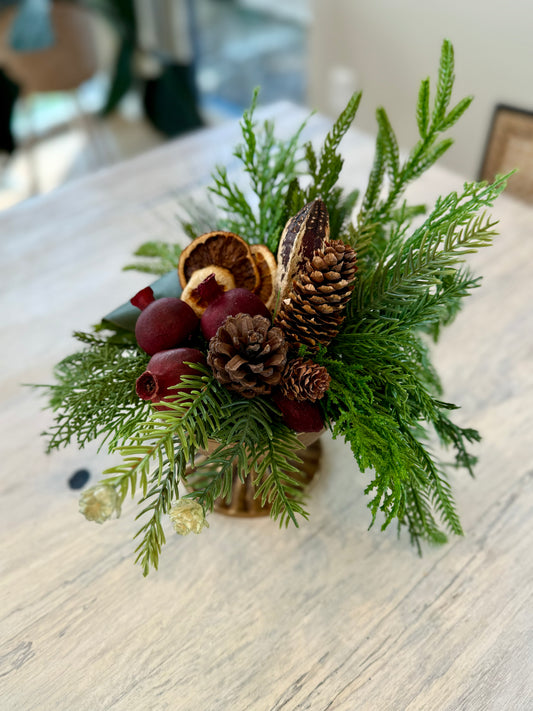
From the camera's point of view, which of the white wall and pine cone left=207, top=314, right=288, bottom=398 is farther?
the white wall

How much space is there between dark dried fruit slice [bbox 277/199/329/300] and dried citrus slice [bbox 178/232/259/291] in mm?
42

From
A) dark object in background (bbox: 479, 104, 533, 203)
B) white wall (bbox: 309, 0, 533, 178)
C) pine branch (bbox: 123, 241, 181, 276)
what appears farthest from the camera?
white wall (bbox: 309, 0, 533, 178)

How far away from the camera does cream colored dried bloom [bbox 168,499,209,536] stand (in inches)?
16.1

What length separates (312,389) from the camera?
44 centimetres

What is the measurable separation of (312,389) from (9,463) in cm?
43

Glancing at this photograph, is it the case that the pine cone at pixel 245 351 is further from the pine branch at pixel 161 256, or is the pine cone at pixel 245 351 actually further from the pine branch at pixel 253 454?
the pine branch at pixel 161 256

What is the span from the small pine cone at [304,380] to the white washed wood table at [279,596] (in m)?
0.24

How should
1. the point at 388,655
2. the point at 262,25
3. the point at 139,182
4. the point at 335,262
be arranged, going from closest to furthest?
the point at 335,262
the point at 388,655
the point at 139,182
the point at 262,25

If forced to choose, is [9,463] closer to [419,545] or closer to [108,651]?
[108,651]

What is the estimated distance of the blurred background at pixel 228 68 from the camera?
1641mm

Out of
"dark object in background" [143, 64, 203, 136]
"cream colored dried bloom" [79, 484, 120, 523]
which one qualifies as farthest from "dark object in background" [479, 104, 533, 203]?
"dark object in background" [143, 64, 203, 136]

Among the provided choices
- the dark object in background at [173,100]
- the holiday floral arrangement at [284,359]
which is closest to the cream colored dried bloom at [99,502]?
the holiday floral arrangement at [284,359]

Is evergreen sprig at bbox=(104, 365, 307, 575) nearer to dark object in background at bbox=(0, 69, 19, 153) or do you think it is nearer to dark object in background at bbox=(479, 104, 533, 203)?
dark object in background at bbox=(479, 104, 533, 203)

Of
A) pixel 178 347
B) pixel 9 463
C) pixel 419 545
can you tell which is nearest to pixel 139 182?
pixel 9 463
